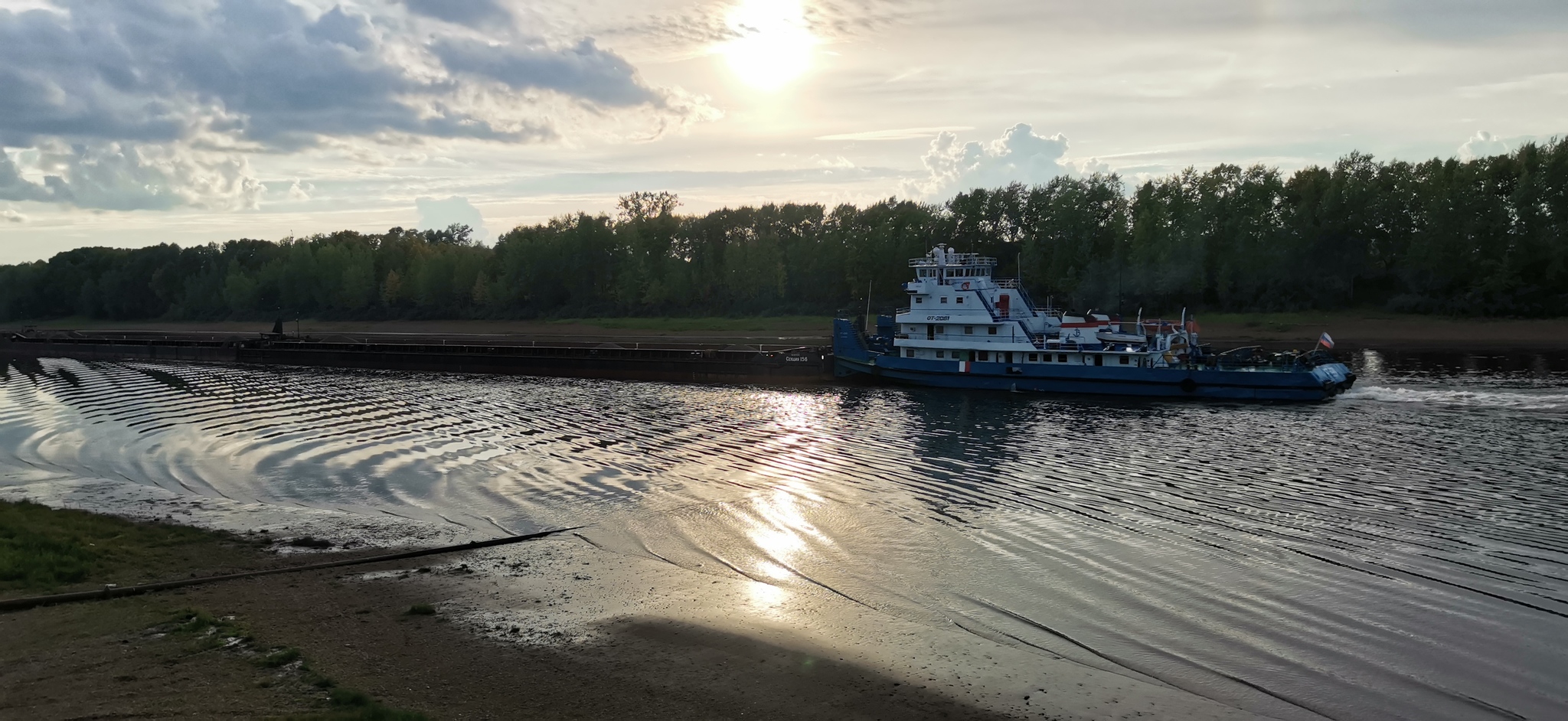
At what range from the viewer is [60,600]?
15.0 metres

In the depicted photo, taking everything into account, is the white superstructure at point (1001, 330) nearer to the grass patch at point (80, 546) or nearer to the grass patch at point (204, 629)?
the grass patch at point (80, 546)

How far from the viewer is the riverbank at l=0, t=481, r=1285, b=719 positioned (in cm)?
1175

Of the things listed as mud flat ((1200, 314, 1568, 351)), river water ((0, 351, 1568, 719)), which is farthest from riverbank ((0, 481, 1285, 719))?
mud flat ((1200, 314, 1568, 351))

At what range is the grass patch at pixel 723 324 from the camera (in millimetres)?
101812

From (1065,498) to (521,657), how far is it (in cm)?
1697

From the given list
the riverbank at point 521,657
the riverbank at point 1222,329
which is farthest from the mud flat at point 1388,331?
the riverbank at point 521,657

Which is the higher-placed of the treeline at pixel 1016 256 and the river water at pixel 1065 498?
the treeline at pixel 1016 256

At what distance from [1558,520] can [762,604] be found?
1965cm

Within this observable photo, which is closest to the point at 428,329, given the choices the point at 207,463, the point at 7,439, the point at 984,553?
the point at 7,439

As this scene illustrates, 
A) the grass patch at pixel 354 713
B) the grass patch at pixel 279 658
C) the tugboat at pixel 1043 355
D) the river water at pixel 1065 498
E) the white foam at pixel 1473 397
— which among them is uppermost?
the tugboat at pixel 1043 355

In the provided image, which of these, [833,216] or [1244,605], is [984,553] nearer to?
[1244,605]

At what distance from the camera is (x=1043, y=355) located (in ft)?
174

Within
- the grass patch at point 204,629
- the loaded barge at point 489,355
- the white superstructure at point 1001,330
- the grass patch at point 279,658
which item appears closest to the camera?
the grass patch at point 279,658

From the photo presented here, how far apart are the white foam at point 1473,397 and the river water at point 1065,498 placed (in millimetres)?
331
